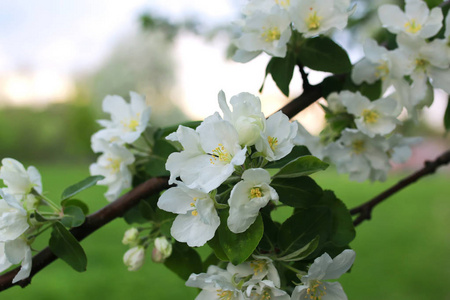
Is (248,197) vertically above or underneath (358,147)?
above

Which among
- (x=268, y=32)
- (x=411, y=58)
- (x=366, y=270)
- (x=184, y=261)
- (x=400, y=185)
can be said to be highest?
(x=268, y=32)

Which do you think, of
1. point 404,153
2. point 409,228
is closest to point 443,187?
point 409,228

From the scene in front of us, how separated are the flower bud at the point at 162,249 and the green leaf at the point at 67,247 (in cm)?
13

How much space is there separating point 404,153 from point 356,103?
8.5 inches

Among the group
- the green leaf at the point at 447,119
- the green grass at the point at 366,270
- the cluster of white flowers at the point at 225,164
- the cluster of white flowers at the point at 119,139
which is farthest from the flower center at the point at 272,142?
the green grass at the point at 366,270

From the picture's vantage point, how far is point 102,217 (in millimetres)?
748

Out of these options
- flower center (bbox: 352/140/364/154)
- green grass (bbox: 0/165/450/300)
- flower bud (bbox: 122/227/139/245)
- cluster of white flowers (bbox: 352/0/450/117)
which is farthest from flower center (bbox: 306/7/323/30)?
green grass (bbox: 0/165/450/300)

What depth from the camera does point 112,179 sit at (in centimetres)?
90

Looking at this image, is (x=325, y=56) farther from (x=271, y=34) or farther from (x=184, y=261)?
(x=184, y=261)

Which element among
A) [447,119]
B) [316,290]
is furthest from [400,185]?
[316,290]

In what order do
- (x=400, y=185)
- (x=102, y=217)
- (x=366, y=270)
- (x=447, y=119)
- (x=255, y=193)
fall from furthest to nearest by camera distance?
1. (x=366, y=270)
2. (x=400, y=185)
3. (x=447, y=119)
4. (x=102, y=217)
5. (x=255, y=193)

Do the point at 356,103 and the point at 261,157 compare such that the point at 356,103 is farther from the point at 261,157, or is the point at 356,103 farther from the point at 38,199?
the point at 38,199

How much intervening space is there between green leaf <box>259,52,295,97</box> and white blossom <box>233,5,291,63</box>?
36 mm

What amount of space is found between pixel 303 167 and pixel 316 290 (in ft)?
0.57
